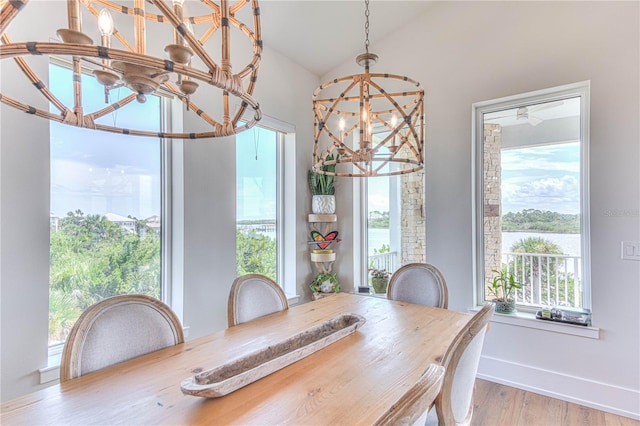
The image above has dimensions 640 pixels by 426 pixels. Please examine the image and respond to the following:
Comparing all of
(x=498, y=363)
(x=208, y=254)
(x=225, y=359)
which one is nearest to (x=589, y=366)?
(x=498, y=363)

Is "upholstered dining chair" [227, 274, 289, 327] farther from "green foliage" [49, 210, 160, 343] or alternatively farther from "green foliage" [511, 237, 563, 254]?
"green foliage" [511, 237, 563, 254]

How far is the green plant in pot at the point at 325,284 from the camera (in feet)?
10.8

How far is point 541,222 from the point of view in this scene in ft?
8.67

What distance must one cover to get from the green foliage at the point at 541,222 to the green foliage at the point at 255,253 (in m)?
2.21

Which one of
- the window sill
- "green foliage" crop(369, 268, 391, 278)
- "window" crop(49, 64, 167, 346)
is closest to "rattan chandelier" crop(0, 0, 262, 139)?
"window" crop(49, 64, 167, 346)

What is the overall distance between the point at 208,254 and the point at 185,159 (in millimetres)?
747

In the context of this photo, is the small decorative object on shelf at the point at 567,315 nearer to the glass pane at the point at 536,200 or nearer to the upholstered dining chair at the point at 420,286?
the glass pane at the point at 536,200

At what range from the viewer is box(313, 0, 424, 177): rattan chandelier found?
156 cm

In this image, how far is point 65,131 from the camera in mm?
1863

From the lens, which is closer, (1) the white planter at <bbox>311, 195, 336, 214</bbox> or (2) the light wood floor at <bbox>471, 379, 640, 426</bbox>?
(2) the light wood floor at <bbox>471, 379, 640, 426</bbox>

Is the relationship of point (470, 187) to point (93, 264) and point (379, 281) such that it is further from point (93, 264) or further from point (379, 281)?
point (93, 264)

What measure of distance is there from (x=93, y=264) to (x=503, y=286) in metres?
3.14

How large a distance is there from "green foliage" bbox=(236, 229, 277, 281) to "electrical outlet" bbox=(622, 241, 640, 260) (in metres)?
2.82

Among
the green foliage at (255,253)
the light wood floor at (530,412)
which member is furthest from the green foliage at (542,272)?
the green foliage at (255,253)
